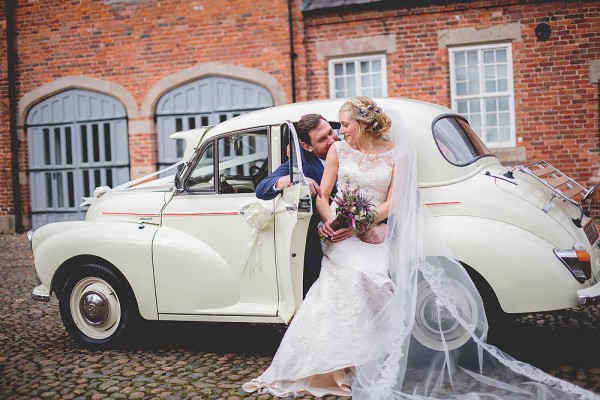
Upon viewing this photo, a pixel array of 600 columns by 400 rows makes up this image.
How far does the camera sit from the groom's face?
4223 millimetres

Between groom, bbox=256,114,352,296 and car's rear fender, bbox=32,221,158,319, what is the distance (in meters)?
1.19

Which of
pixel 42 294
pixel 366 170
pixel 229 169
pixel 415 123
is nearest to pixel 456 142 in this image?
pixel 415 123

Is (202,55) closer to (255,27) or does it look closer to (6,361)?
(255,27)

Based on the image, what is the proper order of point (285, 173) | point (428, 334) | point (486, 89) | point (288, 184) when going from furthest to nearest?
point (486, 89)
point (285, 173)
point (288, 184)
point (428, 334)

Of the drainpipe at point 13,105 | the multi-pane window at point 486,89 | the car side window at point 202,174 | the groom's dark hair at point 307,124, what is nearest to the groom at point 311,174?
the groom's dark hair at point 307,124

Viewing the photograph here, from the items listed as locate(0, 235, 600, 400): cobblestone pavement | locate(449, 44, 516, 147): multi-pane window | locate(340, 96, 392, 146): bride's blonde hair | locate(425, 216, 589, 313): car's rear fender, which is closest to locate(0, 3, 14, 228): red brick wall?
locate(0, 235, 600, 400): cobblestone pavement

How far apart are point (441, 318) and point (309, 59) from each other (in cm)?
847

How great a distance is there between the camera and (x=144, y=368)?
4387 millimetres

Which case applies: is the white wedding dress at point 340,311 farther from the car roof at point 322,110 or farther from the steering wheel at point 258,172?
the steering wheel at point 258,172

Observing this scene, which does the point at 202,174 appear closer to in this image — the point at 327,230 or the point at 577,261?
the point at 327,230

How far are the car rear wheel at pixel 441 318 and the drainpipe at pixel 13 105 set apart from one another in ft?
38.6

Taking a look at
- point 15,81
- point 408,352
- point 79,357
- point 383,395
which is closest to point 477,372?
point 408,352

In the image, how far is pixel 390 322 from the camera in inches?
149

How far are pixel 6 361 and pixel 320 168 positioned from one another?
9.85ft
